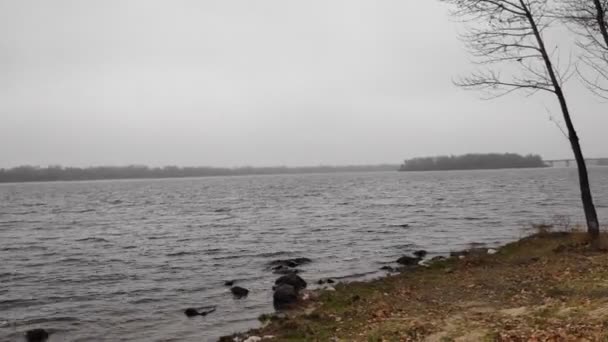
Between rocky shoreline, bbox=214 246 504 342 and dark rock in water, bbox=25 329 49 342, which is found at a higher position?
rocky shoreline, bbox=214 246 504 342

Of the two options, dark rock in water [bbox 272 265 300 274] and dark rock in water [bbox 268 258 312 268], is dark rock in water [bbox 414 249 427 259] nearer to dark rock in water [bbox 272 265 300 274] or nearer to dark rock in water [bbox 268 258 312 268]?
dark rock in water [bbox 268 258 312 268]

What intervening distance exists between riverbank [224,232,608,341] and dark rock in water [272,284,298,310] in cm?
69

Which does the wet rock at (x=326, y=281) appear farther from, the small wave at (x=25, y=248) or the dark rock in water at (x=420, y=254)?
the small wave at (x=25, y=248)

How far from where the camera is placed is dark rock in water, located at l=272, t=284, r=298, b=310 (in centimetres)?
1652

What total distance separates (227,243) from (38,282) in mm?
13093

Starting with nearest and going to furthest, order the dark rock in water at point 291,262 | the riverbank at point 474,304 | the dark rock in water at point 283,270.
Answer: the riverbank at point 474,304
the dark rock in water at point 283,270
the dark rock in water at point 291,262

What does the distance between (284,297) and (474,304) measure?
6.82 metres

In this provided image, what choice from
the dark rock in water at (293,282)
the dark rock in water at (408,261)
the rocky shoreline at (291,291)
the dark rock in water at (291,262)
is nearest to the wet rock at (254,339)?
the rocky shoreline at (291,291)

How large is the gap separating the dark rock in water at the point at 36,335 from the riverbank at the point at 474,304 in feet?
22.2

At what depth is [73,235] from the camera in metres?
41.2

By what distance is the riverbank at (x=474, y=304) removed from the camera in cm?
938

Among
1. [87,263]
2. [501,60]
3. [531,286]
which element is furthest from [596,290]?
[87,263]

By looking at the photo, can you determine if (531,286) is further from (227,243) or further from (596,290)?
(227,243)

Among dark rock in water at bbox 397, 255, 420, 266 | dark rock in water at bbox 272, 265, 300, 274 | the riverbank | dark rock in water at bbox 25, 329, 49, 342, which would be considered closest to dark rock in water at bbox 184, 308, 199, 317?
the riverbank
